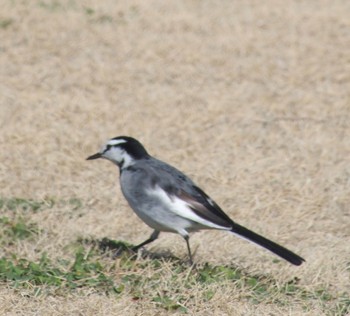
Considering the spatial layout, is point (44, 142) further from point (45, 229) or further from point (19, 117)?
point (45, 229)

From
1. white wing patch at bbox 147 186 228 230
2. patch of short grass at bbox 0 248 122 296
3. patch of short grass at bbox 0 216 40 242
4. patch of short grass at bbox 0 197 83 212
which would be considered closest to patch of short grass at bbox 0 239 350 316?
patch of short grass at bbox 0 248 122 296

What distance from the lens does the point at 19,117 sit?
34.2ft

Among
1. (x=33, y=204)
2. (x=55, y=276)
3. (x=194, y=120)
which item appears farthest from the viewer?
(x=194, y=120)

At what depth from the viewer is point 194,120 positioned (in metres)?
10.7

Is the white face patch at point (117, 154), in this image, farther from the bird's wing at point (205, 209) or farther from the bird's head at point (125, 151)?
the bird's wing at point (205, 209)

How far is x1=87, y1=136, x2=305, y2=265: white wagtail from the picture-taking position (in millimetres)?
6543

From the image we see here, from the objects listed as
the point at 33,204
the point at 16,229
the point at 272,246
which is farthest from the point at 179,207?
the point at 33,204

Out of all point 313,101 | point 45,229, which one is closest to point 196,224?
point 45,229

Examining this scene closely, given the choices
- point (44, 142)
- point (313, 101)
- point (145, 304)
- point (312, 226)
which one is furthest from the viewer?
point (313, 101)

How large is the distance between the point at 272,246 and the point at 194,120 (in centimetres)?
447

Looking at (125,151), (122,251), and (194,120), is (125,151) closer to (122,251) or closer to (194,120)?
(122,251)

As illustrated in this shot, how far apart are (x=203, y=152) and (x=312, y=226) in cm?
203

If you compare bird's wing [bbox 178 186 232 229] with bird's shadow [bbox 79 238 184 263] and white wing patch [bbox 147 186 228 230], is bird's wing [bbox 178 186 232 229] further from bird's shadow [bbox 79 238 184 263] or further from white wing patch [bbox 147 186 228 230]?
bird's shadow [bbox 79 238 184 263]

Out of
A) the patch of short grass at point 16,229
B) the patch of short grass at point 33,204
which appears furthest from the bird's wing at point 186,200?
the patch of short grass at point 33,204
